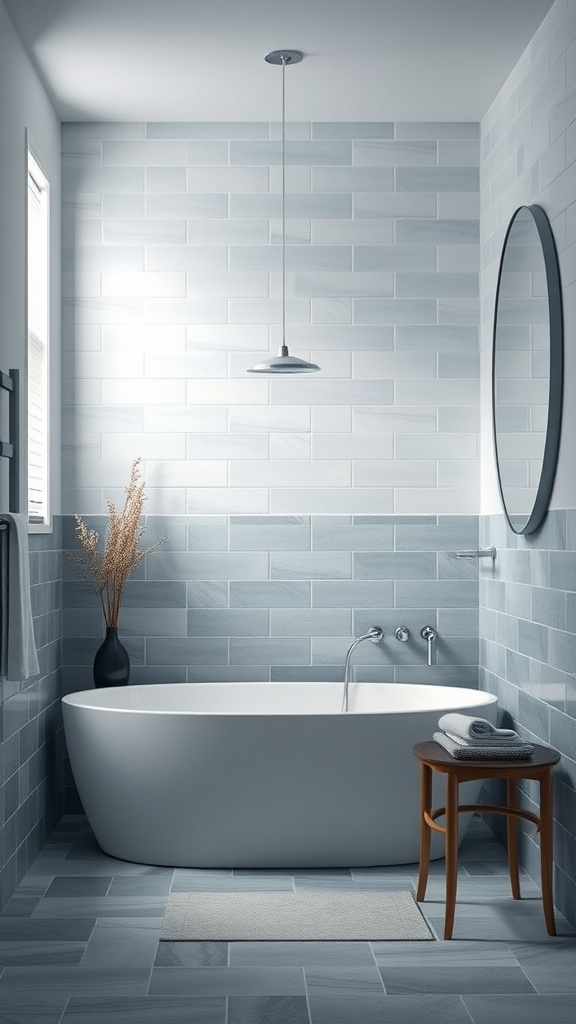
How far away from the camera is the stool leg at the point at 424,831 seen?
3.91 metres

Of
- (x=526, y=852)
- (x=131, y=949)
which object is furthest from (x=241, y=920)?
(x=526, y=852)

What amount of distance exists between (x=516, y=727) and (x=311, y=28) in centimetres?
281

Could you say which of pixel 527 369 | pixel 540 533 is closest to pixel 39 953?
pixel 540 533

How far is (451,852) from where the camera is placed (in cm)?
360

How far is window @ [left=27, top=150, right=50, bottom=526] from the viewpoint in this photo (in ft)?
15.4

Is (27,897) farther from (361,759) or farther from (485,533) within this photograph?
(485,533)

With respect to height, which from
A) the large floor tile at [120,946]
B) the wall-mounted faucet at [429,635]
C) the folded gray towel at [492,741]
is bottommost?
the large floor tile at [120,946]

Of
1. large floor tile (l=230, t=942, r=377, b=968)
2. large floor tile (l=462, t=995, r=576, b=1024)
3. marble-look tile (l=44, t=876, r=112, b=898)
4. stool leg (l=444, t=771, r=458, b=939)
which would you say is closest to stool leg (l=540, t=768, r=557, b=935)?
stool leg (l=444, t=771, r=458, b=939)

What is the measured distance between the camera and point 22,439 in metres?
4.20

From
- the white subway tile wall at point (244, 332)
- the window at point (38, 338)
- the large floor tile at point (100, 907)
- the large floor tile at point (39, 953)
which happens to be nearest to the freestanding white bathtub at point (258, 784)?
the large floor tile at point (100, 907)

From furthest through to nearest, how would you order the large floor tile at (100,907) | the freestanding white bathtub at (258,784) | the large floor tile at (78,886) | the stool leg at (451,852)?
1. the freestanding white bathtub at (258,784)
2. the large floor tile at (78,886)
3. the large floor tile at (100,907)
4. the stool leg at (451,852)

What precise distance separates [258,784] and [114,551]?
1.40 meters

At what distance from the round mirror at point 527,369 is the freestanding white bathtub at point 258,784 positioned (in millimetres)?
913

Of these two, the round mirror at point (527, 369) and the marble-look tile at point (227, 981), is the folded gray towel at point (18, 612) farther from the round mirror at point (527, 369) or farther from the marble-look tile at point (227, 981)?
the round mirror at point (527, 369)
